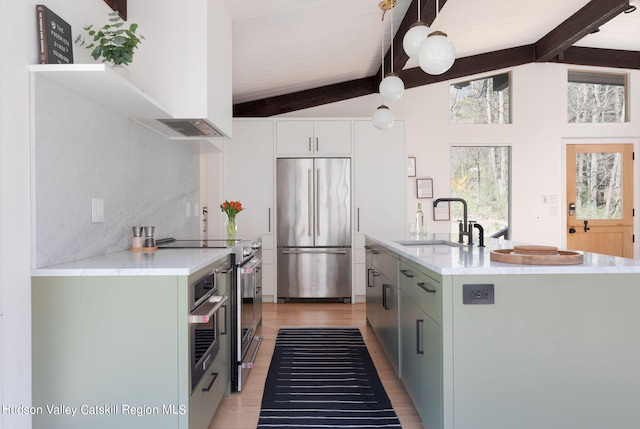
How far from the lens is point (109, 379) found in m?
1.52

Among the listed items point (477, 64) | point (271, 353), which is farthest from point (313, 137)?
point (271, 353)

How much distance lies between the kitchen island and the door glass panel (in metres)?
4.90

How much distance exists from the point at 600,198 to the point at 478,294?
17.6 feet

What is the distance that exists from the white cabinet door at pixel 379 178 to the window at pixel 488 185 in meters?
1.33

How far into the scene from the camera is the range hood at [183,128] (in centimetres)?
254

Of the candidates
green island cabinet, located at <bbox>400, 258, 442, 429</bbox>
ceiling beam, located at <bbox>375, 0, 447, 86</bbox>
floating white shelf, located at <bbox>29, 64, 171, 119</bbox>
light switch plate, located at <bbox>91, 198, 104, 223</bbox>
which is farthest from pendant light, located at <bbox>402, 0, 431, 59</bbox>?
light switch plate, located at <bbox>91, 198, 104, 223</bbox>

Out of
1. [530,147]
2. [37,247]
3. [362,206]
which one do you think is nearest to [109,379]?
[37,247]

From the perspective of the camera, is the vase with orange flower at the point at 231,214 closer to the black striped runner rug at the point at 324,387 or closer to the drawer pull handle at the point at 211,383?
the black striped runner rug at the point at 324,387

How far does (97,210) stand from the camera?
6.79 ft

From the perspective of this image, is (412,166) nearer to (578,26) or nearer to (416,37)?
(578,26)

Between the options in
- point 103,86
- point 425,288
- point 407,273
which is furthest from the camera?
point 407,273

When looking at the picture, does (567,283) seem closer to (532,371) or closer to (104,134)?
(532,371)

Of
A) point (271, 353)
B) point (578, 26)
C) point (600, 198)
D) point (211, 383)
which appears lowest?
point (271, 353)

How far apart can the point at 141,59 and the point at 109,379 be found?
69.1 inches
